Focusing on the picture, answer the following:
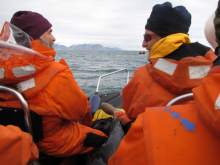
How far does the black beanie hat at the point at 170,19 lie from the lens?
143 cm

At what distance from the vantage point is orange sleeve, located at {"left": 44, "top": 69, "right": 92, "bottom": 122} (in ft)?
4.42

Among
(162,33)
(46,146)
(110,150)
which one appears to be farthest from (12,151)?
(162,33)

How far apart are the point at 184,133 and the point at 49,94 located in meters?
1.09

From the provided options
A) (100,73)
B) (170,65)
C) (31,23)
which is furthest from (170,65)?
(100,73)

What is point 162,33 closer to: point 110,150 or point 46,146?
point 110,150

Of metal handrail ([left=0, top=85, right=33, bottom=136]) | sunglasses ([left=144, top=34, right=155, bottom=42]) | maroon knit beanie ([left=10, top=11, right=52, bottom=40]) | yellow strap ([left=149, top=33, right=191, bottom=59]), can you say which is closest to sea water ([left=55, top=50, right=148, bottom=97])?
maroon knit beanie ([left=10, top=11, right=52, bottom=40])

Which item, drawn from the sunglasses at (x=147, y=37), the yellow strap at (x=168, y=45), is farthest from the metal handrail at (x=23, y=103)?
the sunglasses at (x=147, y=37)

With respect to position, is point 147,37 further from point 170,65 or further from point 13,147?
point 13,147

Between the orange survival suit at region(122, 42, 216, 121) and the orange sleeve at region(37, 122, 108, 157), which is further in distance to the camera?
the orange sleeve at region(37, 122, 108, 157)

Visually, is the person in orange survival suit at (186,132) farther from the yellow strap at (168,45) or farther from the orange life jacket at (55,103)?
the orange life jacket at (55,103)

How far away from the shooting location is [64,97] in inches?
55.6

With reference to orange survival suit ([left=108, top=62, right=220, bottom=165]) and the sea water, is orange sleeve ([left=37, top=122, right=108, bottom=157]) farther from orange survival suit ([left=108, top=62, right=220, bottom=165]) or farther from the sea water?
the sea water

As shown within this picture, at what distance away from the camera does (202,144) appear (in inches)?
20.4

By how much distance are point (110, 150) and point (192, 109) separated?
1055mm
